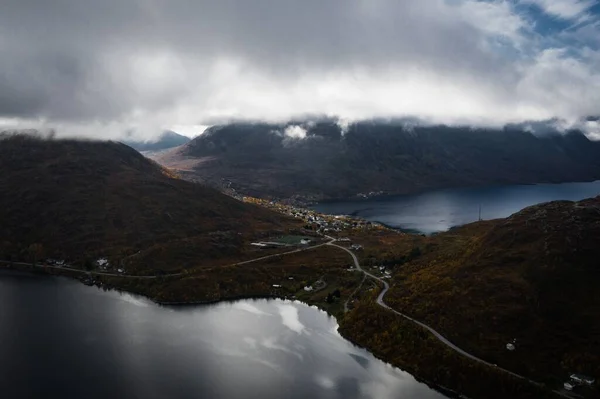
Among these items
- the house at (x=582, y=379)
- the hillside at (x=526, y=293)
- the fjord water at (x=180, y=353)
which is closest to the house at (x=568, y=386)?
the house at (x=582, y=379)

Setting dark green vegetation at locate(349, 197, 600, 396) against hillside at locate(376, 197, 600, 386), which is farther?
hillside at locate(376, 197, 600, 386)

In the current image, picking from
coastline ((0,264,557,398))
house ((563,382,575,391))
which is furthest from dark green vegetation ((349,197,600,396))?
coastline ((0,264,557,398))

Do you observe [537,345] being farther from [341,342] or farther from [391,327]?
[341,342]

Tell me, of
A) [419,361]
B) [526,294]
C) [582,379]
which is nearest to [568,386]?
[582,379]

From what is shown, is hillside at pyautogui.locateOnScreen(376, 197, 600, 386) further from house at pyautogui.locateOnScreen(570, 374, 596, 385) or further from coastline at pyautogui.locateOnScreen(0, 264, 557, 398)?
coastline at pyautogui.locateOnScreen(0, 264, 557, 398)

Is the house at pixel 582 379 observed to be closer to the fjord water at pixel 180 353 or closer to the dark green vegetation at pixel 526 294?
the dark green vegetation at pixel 526 294

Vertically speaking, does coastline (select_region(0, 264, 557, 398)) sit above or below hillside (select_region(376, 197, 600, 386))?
below

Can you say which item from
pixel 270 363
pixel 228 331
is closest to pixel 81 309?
pixel 228 331
